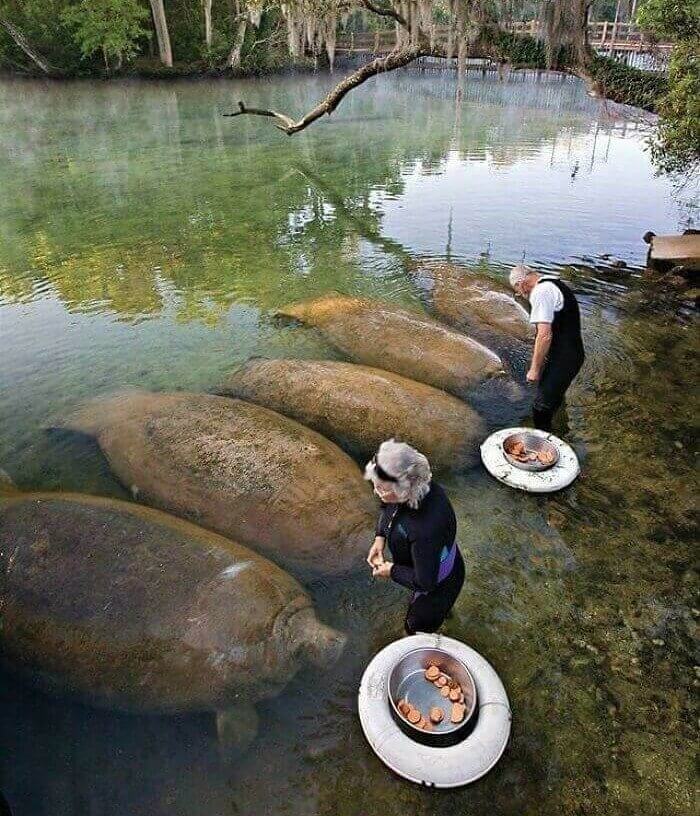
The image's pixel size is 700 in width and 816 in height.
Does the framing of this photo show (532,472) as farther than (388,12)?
No

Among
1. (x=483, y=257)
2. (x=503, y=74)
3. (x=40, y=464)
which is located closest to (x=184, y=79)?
(x=503, y=74)

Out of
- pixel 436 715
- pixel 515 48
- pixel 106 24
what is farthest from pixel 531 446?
pixel 106 24

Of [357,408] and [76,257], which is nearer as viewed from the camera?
[357,408]

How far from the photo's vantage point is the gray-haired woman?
2795 millimetres

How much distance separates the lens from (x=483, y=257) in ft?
37.6

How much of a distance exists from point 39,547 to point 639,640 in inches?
169

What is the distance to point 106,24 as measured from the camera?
124ft

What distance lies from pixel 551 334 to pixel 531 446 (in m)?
1.13

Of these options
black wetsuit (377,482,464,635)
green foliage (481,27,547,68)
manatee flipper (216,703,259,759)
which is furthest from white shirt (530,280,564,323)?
green foliage (481,27,547,68)

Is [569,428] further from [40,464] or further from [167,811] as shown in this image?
[40,464]

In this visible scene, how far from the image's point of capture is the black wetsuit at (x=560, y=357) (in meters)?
5.30

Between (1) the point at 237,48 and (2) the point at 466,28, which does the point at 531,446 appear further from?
(1) the point at 237,48

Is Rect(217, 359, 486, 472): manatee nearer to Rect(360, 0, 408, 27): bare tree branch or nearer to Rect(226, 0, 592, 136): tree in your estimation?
Rect(226, 0, 592, 136): tree

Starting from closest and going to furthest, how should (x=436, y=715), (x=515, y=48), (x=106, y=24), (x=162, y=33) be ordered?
(x=436, y=715) → (x=515, y=48) → (x=106, y=24) → (x=162, y=33)
